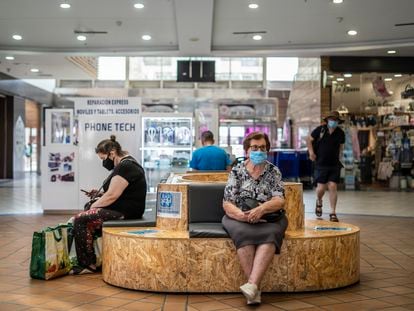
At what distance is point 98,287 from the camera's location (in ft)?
13.4

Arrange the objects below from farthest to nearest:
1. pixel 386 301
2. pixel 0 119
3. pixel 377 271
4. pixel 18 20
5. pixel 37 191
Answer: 1. pixel 0 119
2. pixel 37 191
3. pixel 18 20
4. pixel 377 271
5. pixel 386 301

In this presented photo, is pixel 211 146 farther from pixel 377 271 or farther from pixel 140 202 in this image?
pixel 377 271

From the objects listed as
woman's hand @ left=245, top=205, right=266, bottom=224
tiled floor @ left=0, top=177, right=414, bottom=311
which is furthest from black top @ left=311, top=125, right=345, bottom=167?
woman's hand @ left=245, top=205, right=266, bottom=224

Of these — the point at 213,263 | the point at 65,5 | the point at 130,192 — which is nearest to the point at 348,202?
the point at 65,5

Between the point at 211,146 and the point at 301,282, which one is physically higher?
the point at 211,146

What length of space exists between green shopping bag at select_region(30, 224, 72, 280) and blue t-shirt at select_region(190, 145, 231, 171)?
9.67 ft

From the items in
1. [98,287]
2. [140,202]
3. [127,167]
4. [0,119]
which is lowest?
[98,287]

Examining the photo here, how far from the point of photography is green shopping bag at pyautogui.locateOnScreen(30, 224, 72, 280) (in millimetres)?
4262

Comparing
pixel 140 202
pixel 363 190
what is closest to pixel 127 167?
pixel 140 202

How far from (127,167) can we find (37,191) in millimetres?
8506

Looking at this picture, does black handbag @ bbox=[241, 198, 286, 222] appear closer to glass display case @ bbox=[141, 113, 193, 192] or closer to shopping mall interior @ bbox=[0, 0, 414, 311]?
shopping mall interior @ bbox=[0, 0, 414, 311]

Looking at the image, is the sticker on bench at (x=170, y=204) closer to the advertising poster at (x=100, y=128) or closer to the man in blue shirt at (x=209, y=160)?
the man in blue shirt at (x=209, y=160)

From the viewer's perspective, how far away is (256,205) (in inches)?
152

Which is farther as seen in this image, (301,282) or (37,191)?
(37,191)
